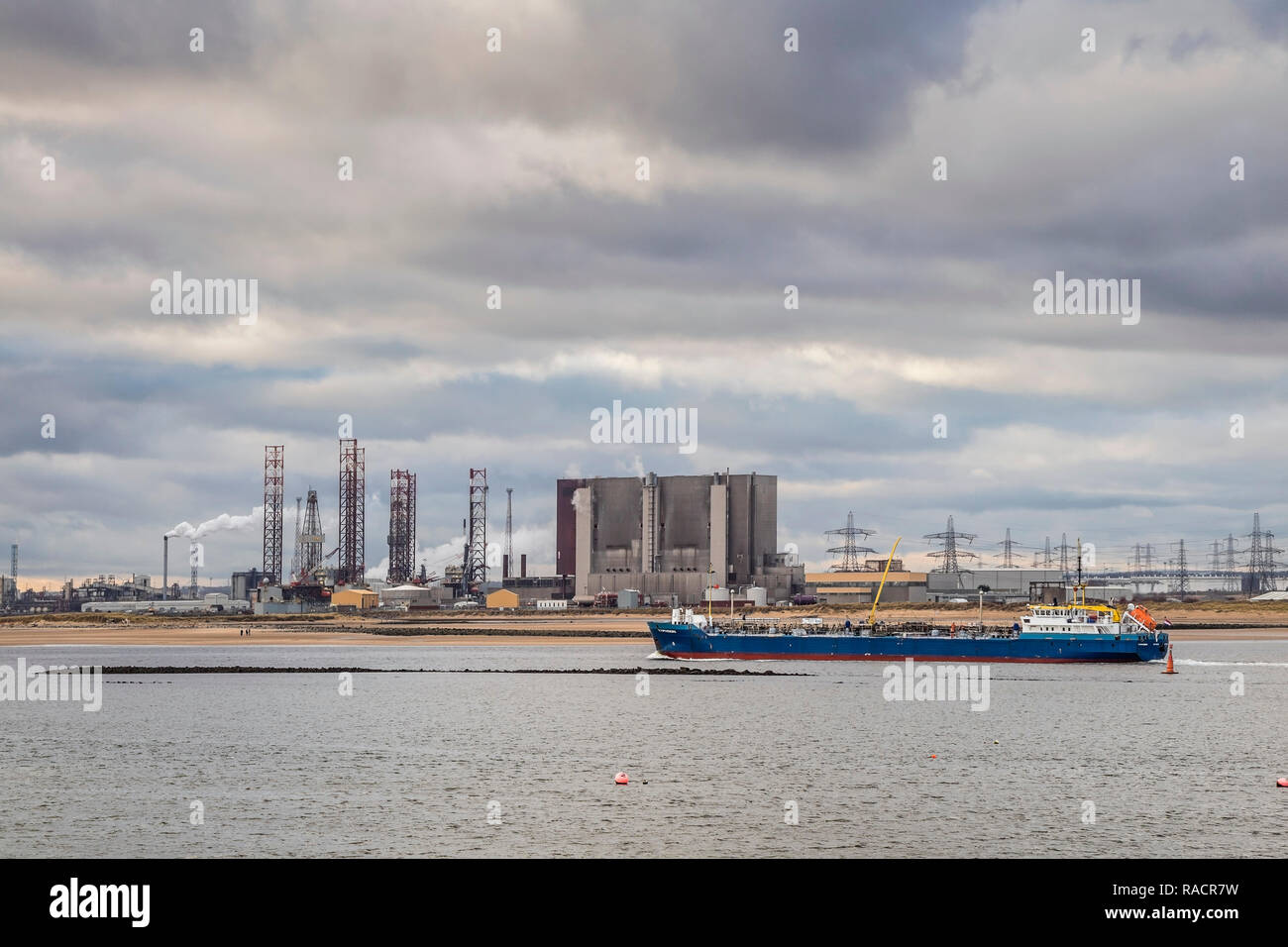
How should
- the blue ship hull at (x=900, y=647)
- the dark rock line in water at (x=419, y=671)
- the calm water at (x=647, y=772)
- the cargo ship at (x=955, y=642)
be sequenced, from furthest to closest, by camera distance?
the cargo ship at (x=955, y=642) < the blue ship hull at (x=900, y=647) < the dark rock line in water at (x=419, y=671) < the calm water at (x=647, y=772)

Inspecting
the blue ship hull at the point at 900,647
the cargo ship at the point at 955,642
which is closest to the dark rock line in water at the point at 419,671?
the blue ship hull at the point at 900,647

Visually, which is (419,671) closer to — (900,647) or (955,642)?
(900,647)

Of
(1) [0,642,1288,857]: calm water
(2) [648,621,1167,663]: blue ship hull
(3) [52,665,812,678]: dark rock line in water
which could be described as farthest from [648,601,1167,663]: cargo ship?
(1) [0,642,1288,857]: calm water

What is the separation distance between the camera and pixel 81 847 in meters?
44.7

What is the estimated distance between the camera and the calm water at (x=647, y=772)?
1837 inches

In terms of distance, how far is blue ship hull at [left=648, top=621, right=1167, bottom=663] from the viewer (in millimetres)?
141750

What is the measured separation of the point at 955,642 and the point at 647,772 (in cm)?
8665

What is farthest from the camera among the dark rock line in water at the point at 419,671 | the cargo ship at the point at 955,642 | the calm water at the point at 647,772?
the cargo ship at the point at 955,642

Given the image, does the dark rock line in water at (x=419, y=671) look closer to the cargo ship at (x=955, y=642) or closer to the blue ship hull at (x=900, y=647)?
the blue ship hull at (x=900, y=647)

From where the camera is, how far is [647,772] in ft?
210

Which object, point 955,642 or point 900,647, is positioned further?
point 900,647

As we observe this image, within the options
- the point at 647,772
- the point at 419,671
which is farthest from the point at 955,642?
the point at 647,772
